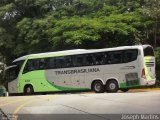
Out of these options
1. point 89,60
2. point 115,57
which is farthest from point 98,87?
point 115,57

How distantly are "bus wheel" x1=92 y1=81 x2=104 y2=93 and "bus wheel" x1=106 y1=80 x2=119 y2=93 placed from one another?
379mm

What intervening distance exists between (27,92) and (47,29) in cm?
572

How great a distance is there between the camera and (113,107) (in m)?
14.2

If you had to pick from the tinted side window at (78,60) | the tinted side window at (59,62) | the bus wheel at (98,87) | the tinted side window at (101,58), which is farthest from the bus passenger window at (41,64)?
the tinted side window at (101,58)

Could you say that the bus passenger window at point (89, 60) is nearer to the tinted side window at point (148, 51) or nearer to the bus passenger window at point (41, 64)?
the tinted side window at point (148, 51)

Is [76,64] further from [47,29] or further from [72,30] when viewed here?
[47,29]

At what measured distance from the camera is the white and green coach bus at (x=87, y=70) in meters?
25.8

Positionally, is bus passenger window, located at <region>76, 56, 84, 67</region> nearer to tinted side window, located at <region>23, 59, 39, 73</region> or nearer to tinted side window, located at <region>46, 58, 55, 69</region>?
tinted side window, located at <region>46, 58, 55, 69</region>

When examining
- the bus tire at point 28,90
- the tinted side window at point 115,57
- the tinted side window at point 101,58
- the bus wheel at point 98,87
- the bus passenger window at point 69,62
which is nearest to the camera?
the tinted side window at point 115,57

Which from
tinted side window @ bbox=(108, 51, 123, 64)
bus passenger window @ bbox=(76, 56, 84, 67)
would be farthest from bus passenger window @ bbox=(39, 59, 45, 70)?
tinted side window @ bbox=(108, 51, 123, 64)

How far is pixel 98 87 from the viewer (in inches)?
1073

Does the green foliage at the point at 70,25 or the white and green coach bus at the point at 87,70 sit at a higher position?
the green foliage at the point at 70,25

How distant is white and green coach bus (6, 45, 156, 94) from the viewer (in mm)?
25750

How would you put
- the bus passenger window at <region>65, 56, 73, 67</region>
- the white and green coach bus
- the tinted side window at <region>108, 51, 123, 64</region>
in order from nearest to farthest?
the white and green coach bus < the tinted side window at <region>108, 51, 123, 64</region> < the bus passenger window at <region>65, 56, 73, 67</region>
